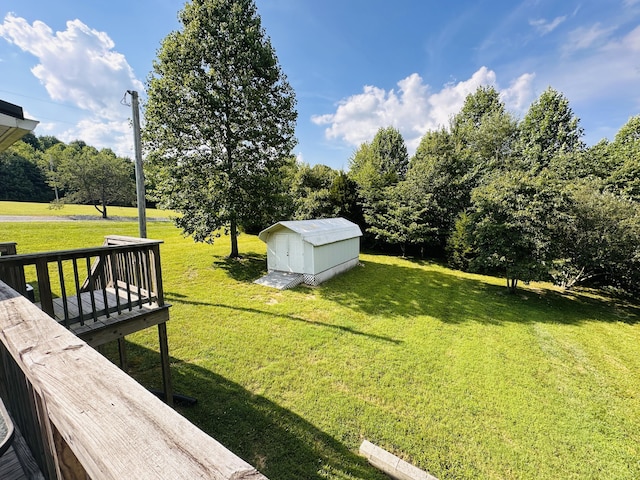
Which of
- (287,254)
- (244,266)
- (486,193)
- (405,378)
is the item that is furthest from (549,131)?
(244,266)

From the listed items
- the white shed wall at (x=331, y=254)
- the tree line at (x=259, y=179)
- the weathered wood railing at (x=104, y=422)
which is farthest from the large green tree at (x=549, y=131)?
the weathered wood railing at (x=104, y=422)

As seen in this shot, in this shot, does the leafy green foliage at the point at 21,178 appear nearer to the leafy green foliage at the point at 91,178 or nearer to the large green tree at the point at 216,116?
the leafy green foliage at the point at 91,178

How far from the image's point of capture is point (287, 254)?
35.4 ft

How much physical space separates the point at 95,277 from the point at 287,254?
21.7 ft

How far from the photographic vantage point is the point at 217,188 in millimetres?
10047

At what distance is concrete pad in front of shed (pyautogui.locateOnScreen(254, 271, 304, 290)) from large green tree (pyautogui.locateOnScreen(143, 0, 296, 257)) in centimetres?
276

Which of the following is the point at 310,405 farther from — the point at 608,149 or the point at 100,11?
the point at 608,149

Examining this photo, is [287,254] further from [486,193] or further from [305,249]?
[486,193]

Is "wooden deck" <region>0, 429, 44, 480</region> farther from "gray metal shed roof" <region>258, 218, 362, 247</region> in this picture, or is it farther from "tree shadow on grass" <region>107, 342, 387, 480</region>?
"gray metal shed roof" <region>258, 218, 362, 247</region>

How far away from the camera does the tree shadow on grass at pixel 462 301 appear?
27.7 feet

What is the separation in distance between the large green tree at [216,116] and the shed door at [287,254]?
172 centimetres

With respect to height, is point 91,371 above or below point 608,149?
below

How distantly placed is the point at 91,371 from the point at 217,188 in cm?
1014

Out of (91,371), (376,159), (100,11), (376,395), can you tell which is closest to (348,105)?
(376,159)
